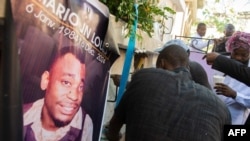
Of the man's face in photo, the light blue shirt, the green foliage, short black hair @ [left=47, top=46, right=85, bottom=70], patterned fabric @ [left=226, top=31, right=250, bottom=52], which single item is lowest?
the light blue shirt

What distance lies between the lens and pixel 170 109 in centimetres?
209

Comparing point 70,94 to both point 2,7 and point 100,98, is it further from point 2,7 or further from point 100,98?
point 2,7

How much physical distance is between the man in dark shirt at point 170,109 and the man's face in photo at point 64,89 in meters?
0.35

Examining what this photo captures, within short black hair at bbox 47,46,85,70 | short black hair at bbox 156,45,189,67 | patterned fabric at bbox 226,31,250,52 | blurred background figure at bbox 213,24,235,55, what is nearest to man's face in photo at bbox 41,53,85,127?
short black hair at bbox 47,46,85,70

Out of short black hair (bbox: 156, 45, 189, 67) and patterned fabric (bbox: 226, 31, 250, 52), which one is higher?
patterned fabric (bbox: 226, 31, 250, 52)

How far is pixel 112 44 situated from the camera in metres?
2.28

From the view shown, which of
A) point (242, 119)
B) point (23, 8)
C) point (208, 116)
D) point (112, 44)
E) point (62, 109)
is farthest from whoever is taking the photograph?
point (242, 119)

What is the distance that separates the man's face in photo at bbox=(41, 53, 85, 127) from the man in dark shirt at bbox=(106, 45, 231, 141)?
347 millimetres

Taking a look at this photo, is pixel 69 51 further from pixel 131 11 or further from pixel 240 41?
pixel 240 41

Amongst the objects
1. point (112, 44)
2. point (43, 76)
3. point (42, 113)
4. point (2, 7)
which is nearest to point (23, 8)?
point (2, 7)

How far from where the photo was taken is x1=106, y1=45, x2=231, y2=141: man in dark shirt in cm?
206

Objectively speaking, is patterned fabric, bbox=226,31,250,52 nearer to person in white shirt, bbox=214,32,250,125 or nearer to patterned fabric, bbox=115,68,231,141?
person in white shirt, bbox=214,32,250,125

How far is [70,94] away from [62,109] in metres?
0.09

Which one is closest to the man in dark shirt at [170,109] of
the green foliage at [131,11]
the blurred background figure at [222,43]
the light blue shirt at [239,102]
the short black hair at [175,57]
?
the short black hair at [175,57]
